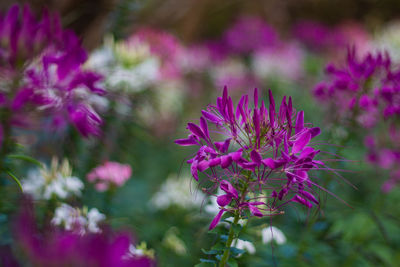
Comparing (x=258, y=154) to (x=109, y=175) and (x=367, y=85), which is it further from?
(x=109, y=175)

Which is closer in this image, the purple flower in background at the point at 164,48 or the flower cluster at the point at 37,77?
the flower cluster at the point at 37,77

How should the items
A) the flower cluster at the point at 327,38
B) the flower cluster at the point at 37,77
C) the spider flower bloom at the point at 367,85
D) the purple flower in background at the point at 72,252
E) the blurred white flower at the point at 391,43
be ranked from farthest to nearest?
1. the flower cluster at the point at 327,38
2. the blurred white flower at the point at 391,43
3. the spider flower bloom at the point at 367,85
4. the flower cluster at the point at 37,77
5. the purple flower in background at the point at 72,252

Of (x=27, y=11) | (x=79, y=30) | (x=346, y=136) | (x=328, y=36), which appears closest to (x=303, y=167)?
(x=346, y=136)

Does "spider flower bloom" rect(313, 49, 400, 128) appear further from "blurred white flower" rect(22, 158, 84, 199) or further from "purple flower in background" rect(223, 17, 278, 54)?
"purple flower in background" rect(223, 17, 278, 54)

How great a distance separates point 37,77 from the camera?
0.88 metres

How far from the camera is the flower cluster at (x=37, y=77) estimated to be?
85 cm

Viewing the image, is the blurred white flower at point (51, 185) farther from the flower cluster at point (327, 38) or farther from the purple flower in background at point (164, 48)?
the flower cluster at point (327, 38)

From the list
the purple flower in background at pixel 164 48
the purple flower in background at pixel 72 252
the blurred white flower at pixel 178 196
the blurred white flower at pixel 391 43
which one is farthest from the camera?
the blurred white flower at pixel 391 43

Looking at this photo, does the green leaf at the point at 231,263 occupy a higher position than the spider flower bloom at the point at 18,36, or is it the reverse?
the spider flower bloom at the point at 18,36

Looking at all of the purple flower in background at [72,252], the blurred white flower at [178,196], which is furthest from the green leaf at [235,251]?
the blurred white flower at [178,196]

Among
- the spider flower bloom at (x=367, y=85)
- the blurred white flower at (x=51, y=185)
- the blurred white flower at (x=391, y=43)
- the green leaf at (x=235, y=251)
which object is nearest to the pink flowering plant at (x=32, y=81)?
the blurred white flower at (x=51, y=185)

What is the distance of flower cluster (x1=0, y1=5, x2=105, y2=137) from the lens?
0.85 meters

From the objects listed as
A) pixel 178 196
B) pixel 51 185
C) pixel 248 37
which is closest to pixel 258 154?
pixel 51 185

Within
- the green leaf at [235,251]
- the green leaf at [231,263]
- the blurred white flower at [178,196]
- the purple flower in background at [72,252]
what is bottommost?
the blurred white flower at [178,196]
